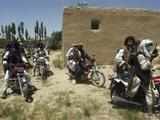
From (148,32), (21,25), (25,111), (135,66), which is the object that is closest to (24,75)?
(25,111)

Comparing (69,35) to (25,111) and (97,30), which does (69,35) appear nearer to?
(97,30)

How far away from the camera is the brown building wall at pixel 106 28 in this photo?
18938mm

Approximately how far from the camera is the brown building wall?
18938mm

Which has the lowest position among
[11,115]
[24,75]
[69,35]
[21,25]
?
[11,115]

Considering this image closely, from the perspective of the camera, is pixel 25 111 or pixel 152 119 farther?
pixel 25 111

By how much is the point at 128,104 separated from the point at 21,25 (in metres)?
71.7

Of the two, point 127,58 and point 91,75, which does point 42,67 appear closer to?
point 91,75

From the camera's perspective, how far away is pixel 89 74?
13930 mm

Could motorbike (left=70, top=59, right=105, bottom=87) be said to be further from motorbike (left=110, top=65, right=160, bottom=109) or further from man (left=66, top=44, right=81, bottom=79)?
motorbike (left=110, top=65, right=160, bottom=109)

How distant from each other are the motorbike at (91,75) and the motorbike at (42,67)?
6.70 feet

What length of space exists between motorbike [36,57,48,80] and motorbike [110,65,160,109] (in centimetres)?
613

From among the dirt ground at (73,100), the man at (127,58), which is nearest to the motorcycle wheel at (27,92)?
the dirt ground at (73,100)

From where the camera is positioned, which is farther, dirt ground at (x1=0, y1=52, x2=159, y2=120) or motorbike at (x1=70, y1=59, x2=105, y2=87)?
motorbike at (x1=70, y1=59, x2=105, y2=87)

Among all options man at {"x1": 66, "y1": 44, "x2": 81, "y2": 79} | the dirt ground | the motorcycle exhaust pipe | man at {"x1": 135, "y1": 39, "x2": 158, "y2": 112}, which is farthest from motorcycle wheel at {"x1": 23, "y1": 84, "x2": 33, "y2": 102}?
man at {"x1": 135, "y1": 39, "x2": 158, "y2": 112}
